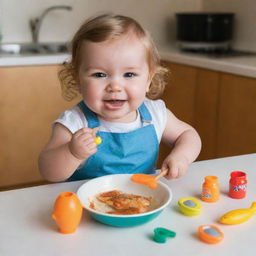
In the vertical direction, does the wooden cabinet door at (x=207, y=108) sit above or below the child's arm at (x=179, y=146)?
below

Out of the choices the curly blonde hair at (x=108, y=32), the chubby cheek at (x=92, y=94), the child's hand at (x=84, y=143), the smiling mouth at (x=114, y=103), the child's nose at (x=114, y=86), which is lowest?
the child's hand at (x=84, y=143)

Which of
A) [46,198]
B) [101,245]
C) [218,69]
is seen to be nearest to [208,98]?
[218,69]

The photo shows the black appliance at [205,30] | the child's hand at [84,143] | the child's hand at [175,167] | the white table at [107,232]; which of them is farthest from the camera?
the black appliance at [205,30]

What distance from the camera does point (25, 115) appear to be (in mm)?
2553

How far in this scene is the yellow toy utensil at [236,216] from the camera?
80 cm

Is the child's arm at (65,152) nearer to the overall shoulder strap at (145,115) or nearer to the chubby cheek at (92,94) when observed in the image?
the chubby cheek at (92,94)

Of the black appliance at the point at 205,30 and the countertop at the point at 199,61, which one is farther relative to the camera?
the black appliance at the point at 205,30

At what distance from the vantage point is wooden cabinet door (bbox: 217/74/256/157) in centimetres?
215

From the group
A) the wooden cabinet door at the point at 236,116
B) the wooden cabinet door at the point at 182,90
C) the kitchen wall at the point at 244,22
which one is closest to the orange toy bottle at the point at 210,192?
the wooden cabinet door at the point at 236,116

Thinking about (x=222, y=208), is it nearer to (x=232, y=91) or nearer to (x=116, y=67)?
(x=116, y=67)

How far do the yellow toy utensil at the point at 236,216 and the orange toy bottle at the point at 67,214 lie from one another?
260mm

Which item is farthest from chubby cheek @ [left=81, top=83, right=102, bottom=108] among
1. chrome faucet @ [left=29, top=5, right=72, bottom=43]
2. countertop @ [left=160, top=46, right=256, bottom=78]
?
chrome faucet @ [left=29, top=5, right=72, bottom=43]

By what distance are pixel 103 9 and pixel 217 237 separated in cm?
259

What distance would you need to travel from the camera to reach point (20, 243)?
72cm
